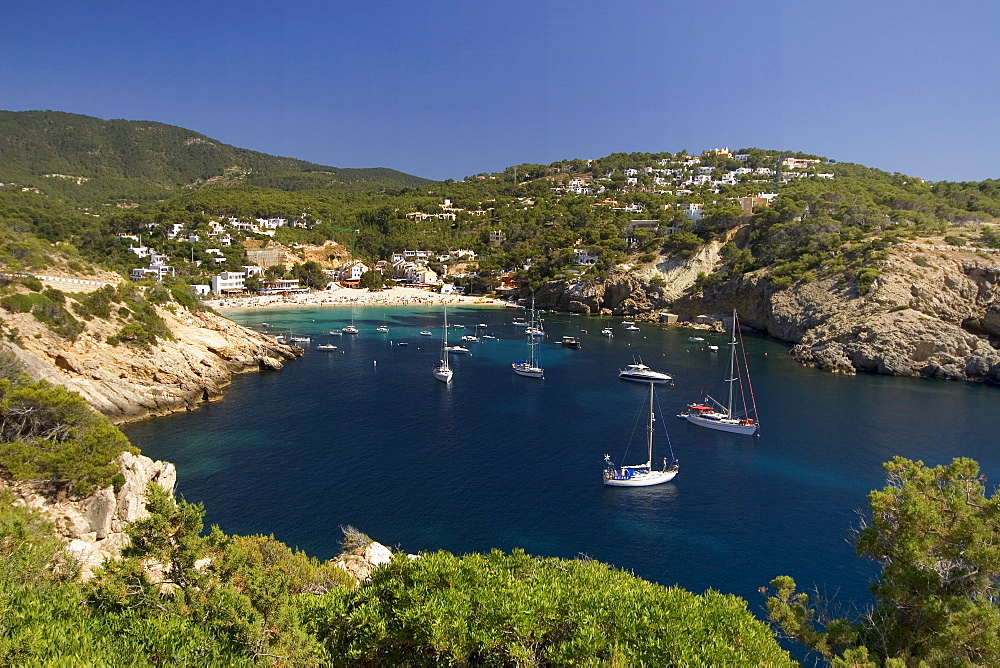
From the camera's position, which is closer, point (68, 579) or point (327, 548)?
point (68, 579)

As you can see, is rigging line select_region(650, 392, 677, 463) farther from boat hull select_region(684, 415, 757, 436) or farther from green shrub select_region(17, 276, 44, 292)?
green shrub select_region(17, 276, 44, 292)

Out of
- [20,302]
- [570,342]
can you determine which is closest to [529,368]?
[570,342]

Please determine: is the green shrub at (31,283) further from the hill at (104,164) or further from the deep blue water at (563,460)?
the hill at (104,164)

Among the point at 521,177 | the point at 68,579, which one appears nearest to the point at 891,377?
the point at 68,579

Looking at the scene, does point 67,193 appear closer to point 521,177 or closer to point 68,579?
point 521,177

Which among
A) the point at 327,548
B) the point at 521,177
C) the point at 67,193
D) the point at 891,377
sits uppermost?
the point at 521,177


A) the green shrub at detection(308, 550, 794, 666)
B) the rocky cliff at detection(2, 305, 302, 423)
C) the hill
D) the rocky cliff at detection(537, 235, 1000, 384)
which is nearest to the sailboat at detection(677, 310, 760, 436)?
the rocky cliff at detection(537, 235, 1000, 384)

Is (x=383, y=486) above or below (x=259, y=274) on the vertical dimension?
below

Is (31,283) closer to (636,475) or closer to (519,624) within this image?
(636,475)

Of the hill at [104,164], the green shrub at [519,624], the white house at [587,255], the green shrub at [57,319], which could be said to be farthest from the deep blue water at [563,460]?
the hill at [104,164]

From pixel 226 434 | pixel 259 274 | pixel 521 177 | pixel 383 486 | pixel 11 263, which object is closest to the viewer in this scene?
pixel 383 486
